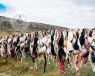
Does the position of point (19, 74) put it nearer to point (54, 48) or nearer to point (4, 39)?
point (4, 39)

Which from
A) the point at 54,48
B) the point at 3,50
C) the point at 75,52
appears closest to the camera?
the point at 75,52

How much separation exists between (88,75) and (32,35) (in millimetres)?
3914

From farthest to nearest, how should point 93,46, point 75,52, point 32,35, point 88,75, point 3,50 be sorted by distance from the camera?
point 3,50, point 88,75, point 32,35, point 75,52, point 93,46

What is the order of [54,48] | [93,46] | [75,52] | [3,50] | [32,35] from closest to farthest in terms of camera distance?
[93,46] < [75,52] < [54,48] < [32,35] < [3,50]

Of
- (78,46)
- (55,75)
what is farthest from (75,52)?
(55,75)

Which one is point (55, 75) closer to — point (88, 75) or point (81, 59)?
point (88, 75)

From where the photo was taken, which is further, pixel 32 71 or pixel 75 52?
pixel 32 71

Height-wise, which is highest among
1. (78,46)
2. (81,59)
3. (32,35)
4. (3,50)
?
(32,35)

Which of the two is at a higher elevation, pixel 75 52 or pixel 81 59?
pixel 75 52

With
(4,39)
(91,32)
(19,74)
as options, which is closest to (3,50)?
(4,39)

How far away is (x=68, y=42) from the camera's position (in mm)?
2283

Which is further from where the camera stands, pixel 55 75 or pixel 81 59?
pixel 55 75

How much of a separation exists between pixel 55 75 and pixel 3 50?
11.4 ft

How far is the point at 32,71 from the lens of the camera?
231 inches
